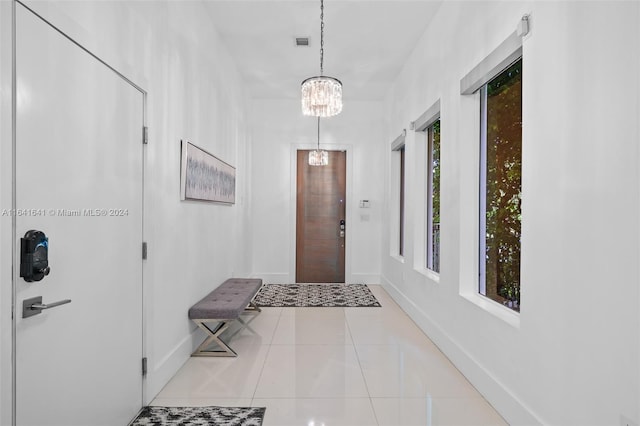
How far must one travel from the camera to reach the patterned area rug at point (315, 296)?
17.0ft

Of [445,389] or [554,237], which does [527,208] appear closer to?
[554,237]

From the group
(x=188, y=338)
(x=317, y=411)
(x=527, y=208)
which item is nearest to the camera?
(x=527, y=208)

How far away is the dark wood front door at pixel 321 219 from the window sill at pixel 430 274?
2550 millimetres

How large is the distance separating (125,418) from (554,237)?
2.55 meters

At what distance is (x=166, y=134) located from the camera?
2.71 m

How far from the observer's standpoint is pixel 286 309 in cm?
491

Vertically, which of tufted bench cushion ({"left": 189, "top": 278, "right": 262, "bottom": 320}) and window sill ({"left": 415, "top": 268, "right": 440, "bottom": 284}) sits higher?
window sill ({"left": 415, "top": 268, "right": 440, "bottom": 284})

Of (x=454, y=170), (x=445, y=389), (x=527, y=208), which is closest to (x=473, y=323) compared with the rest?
(x=445, y=389)

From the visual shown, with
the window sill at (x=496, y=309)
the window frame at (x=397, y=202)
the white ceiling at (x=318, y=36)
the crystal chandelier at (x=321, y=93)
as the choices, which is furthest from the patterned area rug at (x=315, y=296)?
the white ceiling at (x=318, y=36)

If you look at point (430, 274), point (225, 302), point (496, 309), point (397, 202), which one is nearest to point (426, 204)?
point (430, 274)

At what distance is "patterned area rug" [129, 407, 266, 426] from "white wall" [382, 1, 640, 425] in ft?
5.12

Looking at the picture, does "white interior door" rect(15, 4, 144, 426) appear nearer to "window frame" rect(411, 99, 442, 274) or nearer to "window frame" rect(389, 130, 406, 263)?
"window frame" rect(411, 99, 442, 274)

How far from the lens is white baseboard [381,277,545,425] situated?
2.11m

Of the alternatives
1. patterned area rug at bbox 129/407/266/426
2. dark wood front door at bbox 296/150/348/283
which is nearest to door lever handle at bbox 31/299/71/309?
patterned area rug at bbox 129/407/266/426
